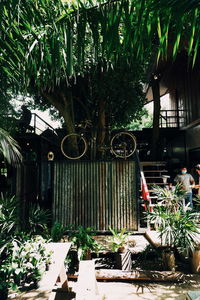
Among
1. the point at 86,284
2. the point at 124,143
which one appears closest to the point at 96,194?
the point at 124,143

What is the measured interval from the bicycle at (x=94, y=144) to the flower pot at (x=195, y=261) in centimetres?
428

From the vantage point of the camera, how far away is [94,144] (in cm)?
892

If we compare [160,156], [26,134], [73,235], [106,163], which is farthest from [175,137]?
[73,235]

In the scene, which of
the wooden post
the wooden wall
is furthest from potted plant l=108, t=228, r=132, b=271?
the wooden wall

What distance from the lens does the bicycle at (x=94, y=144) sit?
8461 millimetres

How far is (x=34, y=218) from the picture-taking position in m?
6.32

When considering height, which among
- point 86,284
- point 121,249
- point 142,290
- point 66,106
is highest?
point 66,106

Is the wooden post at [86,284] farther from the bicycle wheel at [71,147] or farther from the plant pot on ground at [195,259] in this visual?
the bicycle wheel at [71,147]

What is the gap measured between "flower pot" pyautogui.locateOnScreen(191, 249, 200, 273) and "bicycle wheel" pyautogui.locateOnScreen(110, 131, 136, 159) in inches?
177

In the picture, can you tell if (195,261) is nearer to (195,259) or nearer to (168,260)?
(195,259)

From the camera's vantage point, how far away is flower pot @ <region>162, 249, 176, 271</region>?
4855 mm

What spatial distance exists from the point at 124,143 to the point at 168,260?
482 cm

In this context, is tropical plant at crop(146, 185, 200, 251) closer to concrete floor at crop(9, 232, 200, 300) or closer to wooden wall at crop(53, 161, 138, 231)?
concrete floor at crop(9, 232, 200, 300)

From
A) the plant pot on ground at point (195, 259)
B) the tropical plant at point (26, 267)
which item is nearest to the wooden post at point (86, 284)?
the tropical plant at point (26, 267)
